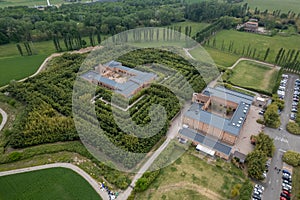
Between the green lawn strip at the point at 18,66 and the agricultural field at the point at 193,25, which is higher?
the agricultural field at the point at 193,25

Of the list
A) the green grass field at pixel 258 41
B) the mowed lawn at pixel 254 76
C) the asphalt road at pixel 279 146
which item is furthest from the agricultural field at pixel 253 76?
the green grass field at pixel 258 41


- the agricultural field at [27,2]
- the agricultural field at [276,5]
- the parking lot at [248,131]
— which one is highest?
the agricultural field at [27,2]

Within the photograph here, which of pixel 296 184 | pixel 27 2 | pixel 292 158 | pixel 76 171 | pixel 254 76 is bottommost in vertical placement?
pixel 296 184

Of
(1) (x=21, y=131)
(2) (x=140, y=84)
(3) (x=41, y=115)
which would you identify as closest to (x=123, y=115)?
(2) (x=140, y=84)

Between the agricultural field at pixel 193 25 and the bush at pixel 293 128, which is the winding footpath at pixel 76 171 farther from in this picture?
the agricultural field at pixel 193 25

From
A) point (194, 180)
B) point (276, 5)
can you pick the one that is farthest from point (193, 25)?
point (194, 180)

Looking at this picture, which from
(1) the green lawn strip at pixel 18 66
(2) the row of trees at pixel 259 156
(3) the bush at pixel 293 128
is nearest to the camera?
(2) the row of trees at pixel 259 156

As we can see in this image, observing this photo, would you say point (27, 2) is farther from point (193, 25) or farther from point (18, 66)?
point (193, 25)

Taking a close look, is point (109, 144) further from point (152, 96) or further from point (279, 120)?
point (279, 120)
